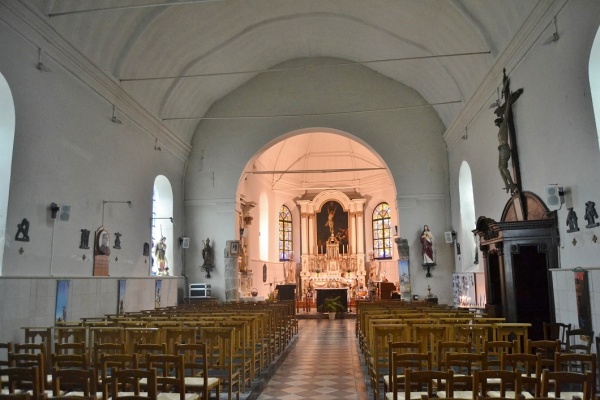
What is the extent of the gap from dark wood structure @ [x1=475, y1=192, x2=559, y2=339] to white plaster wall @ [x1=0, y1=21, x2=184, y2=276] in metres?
8.56

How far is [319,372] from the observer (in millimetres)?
8797

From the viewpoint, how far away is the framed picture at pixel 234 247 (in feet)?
58.6

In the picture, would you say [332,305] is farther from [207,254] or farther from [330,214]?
[330,214]

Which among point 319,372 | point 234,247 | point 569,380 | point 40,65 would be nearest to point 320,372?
point 319,372

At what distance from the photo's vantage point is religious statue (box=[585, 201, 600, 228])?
7668 mm

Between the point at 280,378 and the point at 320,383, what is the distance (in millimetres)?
777

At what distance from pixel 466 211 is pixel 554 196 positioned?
755 centimetres

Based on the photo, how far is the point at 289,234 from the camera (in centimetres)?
2791

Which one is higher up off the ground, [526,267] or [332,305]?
[526,267]

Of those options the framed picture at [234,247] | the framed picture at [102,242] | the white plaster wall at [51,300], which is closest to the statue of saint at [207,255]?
the framed picture at [234,247]

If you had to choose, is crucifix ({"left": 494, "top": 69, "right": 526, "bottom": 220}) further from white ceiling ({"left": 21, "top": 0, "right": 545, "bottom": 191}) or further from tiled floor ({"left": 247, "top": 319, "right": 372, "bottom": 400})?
tiled floor ({"left": 247, "top": 319, "right": 372, "bottom": 400})

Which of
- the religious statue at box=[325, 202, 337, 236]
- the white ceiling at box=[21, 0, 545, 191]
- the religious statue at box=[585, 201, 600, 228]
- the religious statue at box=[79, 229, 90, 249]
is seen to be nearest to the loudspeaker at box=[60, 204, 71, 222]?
the religious statue at box=[79, 229, 90, 249]

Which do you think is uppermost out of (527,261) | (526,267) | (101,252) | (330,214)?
(330,214)

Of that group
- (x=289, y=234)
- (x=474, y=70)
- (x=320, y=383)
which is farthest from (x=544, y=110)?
(x=289, y=234)
